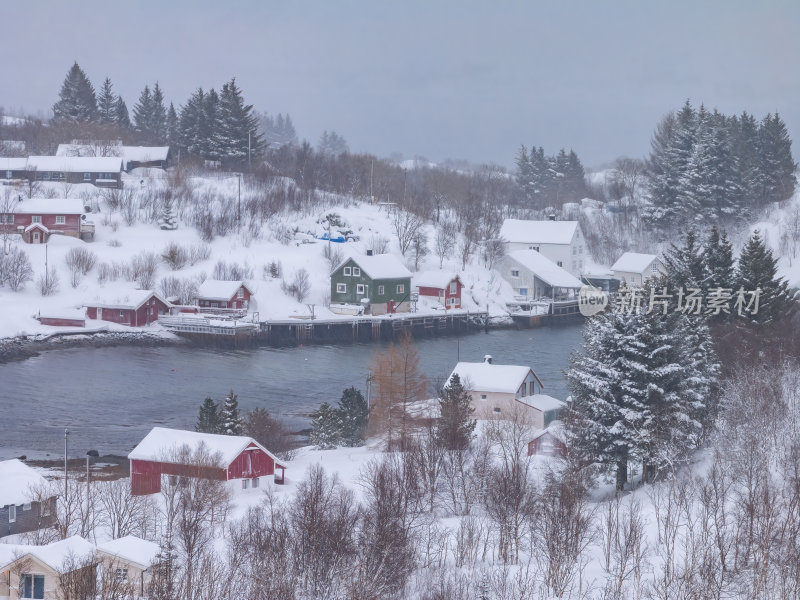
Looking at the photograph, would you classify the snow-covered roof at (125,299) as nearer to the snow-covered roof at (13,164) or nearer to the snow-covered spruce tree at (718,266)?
the snow-covered roof at (13,164)

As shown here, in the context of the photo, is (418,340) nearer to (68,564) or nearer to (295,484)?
(295,484)

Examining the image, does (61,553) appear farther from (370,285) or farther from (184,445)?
(370,285)

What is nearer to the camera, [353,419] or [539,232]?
[353,419]

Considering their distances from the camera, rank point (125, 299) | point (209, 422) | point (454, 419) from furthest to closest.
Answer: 1. point (125, 299)
2. point (209, 422)
3. point (454, 419)

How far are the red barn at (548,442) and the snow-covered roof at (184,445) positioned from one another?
5.06 meters

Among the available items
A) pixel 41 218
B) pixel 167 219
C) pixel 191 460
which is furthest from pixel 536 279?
pixel 191 460

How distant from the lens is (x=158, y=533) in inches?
559

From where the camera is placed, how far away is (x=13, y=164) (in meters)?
49.7

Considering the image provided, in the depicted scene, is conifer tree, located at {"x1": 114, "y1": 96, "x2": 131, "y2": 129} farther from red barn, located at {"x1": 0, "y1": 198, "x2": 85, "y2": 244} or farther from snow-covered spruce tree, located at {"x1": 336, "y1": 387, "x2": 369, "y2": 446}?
snow-covered spruce tree, located at {"x1": 336, "y1": 387, "x2": 369, "y2": 446}

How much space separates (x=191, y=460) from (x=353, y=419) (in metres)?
4.71

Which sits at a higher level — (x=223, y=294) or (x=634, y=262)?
(x=634, y=262)

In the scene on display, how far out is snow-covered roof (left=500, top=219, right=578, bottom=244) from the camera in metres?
49.7

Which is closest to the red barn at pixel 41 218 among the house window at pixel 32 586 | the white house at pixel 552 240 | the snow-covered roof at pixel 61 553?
the white house at pixel 552 240

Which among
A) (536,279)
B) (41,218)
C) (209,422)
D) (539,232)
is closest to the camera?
(209,422)
